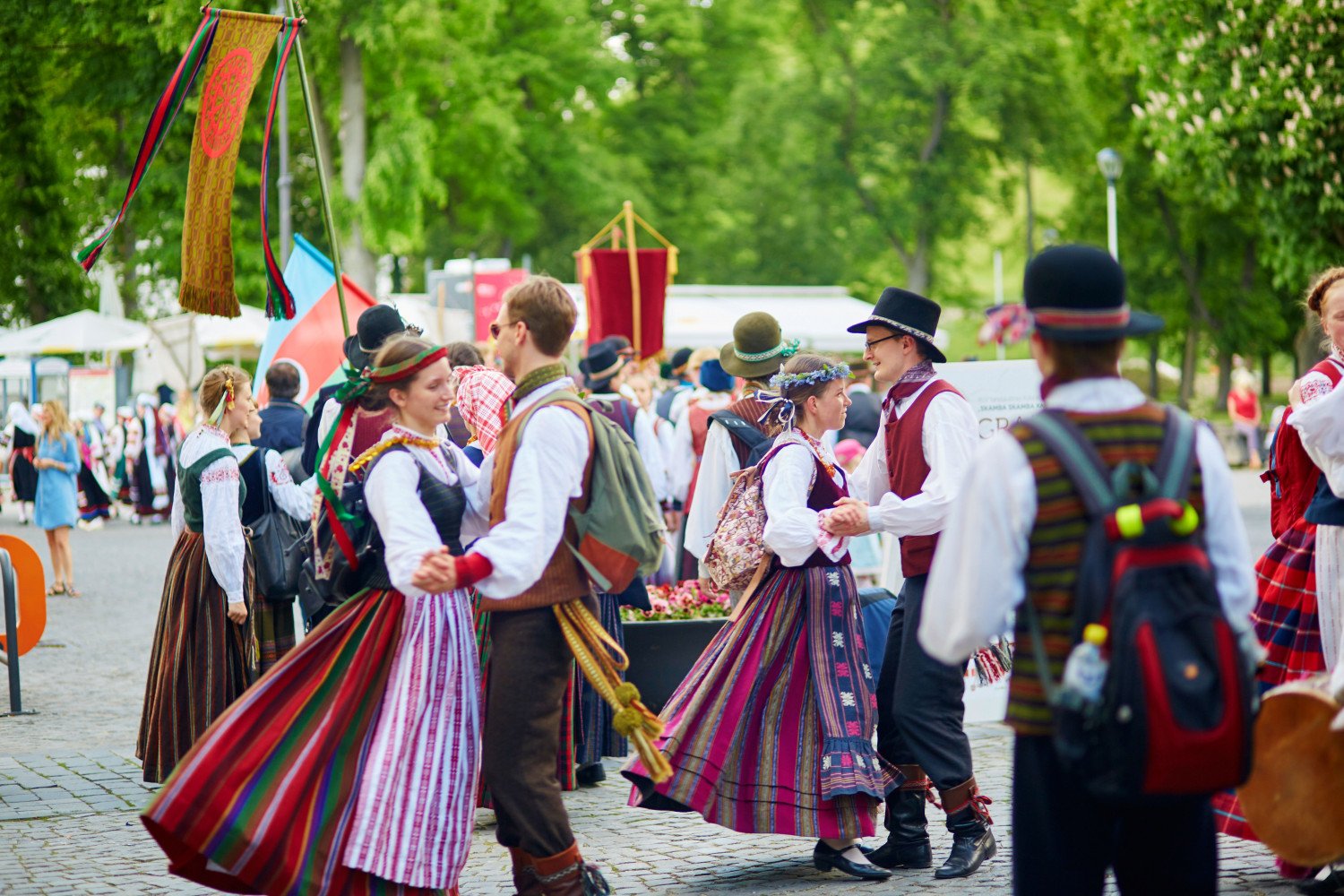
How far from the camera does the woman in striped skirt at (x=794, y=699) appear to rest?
5.29 metres

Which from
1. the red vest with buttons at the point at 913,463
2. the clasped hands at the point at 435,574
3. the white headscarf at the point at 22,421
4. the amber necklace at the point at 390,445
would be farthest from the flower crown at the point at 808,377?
the white headscarf at the point at 22,421

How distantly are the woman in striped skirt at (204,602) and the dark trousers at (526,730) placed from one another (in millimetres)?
2653

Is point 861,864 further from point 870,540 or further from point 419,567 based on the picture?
point 870,540

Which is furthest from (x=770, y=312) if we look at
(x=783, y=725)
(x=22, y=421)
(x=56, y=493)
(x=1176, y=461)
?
(x=1176, y=461)

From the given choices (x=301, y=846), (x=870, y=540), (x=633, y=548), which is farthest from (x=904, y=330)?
(x=870, y=540)

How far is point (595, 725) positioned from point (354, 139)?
2369cm

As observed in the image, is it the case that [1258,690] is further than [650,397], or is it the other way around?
[650,397]

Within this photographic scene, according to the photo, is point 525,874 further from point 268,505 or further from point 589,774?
point 268,505

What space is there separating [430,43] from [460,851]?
26873 millimetres

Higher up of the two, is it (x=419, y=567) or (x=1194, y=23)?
(x=1194, y=23)

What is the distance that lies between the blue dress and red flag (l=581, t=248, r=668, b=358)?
5.49 metres

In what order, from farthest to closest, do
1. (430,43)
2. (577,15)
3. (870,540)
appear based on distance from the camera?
(577,15) < (430,43) < (870,540)

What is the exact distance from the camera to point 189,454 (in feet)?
22.5

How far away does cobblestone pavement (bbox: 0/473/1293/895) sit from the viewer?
17.6 ft
